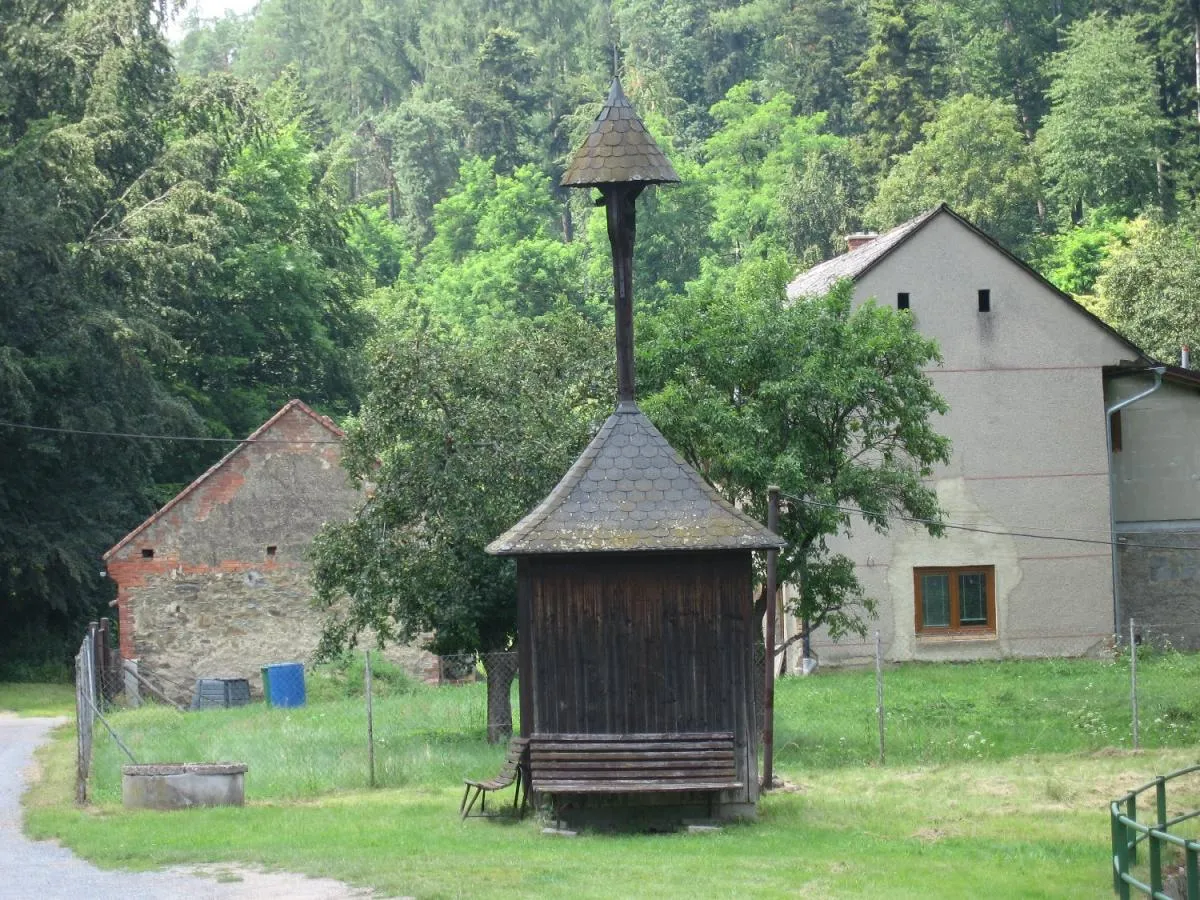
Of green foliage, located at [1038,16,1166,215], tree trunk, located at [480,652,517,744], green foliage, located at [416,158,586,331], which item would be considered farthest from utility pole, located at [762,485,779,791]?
green foliage, located at [1038,16,1166,215]

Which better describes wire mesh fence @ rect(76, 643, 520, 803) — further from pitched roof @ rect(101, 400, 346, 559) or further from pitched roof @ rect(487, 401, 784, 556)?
pitched roof @ rect(487, 401, 784, 556)

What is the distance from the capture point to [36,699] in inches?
1537

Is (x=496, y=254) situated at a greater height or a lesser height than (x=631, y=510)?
greater

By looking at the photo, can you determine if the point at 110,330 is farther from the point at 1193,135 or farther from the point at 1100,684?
the point at 1193,135

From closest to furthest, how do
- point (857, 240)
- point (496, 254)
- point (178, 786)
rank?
point (178, 786) → point (857, 240) → point (496, 254)

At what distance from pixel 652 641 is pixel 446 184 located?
316 feet

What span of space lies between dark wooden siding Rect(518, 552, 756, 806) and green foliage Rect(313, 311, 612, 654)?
22.5 feet

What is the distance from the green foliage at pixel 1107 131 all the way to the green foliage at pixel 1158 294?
18341 mm

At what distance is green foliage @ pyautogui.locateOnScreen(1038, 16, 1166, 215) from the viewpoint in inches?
3027

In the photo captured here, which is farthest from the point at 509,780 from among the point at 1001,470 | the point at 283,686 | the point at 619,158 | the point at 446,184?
the point at 446,184

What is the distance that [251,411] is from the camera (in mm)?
56250

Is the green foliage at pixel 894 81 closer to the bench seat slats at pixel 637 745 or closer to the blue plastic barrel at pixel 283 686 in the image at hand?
the blue plastic barrel at pixel 283 686

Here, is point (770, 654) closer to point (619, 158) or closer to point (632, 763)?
point (632, 763)

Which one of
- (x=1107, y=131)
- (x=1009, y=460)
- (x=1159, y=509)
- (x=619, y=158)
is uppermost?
(x=1107, y=131)
